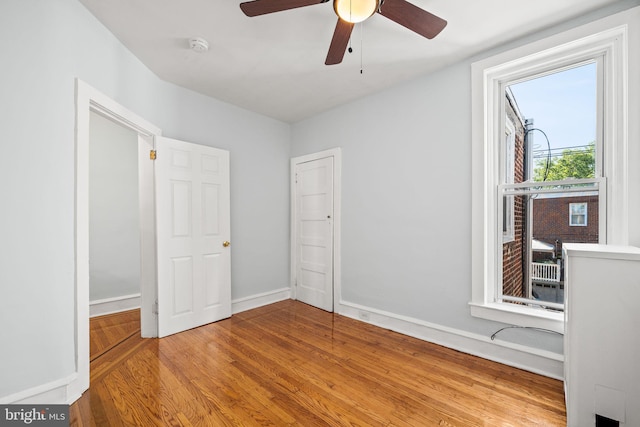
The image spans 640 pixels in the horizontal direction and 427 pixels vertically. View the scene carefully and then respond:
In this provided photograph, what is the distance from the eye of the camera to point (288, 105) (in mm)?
3543

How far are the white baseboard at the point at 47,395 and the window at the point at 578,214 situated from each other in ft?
12.2

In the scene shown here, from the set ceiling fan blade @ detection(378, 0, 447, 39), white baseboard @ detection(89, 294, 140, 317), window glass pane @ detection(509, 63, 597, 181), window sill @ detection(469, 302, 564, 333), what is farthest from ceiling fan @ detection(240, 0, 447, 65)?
white baseboard @ detection(89, 294, 140, 317)

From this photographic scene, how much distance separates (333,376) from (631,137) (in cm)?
260

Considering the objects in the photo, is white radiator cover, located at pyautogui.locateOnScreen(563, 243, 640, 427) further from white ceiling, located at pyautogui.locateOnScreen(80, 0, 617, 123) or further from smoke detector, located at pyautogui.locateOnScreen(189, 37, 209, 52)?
smoke detector, located at pyautogui.locateOnScreen(189, 37, 209, 52)

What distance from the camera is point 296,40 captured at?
2248 millimetres

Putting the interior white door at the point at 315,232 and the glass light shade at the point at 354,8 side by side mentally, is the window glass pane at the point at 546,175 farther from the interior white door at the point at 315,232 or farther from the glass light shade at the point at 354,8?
the interior white door at the point at 315,232

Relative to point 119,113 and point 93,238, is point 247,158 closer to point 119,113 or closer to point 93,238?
point 119,113

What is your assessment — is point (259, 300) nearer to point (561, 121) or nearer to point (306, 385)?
point (306, 385)

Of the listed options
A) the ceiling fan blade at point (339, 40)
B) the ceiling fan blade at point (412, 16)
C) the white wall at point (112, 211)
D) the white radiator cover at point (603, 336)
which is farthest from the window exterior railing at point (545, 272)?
the white wall at point (112, 211)

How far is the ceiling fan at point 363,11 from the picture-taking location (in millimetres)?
1456

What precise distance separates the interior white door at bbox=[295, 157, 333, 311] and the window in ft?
7.65

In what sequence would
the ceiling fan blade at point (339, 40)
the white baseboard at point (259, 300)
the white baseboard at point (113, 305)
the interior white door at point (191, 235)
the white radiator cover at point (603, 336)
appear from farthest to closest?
the white baseboard at point (259, 300), the white baseboard at point (113, 305), the interior white door at point (191, 235), the ceiling fan blade at point (339, 40), the white radiator cover at point (603, 336)

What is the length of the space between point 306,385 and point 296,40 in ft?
8.80

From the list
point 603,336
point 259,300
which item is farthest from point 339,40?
point 259,300
